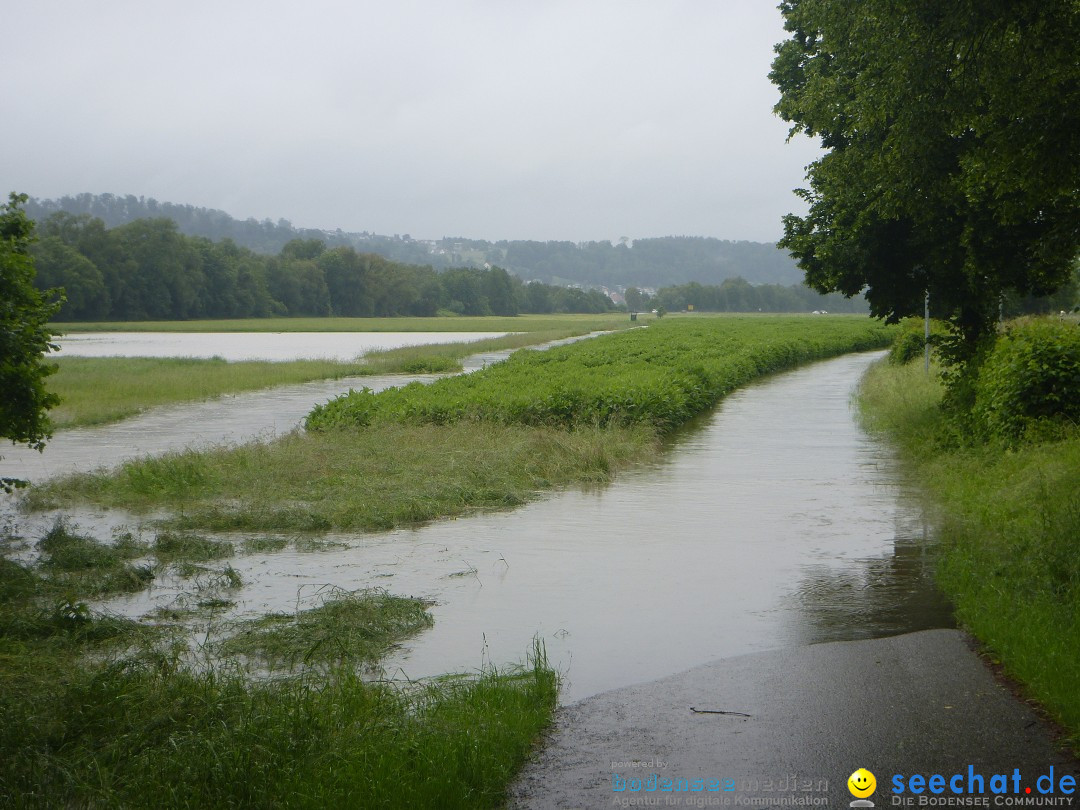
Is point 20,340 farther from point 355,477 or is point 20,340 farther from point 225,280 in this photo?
point 225,280

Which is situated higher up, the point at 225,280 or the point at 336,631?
the point at 225,280

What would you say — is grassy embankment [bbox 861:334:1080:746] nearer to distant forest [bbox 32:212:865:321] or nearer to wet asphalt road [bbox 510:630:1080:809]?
wet asphalt road [bbox 510:630:1080:809]

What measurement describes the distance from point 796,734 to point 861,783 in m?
0.78

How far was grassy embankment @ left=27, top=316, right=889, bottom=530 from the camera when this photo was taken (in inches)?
550

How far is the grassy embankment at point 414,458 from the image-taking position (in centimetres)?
1398

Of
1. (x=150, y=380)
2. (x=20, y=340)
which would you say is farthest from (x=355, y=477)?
(x=150, y=380)

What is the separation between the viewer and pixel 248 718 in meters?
5.91

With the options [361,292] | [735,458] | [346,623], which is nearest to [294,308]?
[361,292]

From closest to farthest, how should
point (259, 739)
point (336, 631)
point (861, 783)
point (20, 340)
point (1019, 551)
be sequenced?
1. point (861, 783)
2. point (259, 739)
3. point (336, 631)
4. point (1019, 551)
5. point (20, 340)

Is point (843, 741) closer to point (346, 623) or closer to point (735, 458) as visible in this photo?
point (346, 623)

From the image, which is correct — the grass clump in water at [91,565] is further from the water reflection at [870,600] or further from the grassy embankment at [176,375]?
the grassy embankment at [176,375]

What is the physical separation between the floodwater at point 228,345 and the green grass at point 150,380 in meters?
6.69

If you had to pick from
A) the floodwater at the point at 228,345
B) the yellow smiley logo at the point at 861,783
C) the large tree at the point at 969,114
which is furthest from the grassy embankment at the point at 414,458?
the floodwater at the point at 228,345

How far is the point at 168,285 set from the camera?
108 m
